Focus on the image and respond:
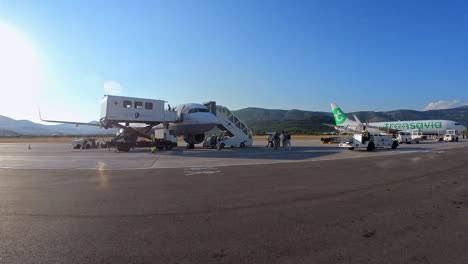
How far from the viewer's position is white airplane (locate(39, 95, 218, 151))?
28531 millimetres

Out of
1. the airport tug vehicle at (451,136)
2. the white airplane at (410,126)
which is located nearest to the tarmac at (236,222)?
the white airplane at (410,126)

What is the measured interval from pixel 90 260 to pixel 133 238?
94 cm

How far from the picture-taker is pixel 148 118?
30.6 meters

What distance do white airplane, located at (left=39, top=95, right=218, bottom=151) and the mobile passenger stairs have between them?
5.22ft

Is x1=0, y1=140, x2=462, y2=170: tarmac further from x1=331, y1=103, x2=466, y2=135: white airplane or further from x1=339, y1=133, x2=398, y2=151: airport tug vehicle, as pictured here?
x1=331, y1=103, x2=466, y2=135: white airplane

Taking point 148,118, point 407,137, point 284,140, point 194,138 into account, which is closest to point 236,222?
point 148,118

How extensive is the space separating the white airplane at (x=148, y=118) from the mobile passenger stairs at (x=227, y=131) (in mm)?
1592

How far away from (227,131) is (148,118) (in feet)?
32.7

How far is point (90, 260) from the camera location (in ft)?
14.3

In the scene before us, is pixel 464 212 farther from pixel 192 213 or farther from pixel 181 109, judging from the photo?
pixel 181 109

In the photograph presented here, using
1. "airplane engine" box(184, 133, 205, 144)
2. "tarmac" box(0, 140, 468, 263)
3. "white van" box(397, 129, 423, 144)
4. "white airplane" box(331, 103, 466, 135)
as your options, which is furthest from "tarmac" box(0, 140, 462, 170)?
"white airplane" box(331, 103, 466, 135)

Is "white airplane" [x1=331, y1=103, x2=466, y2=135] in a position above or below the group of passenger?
above

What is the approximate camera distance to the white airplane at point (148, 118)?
2853cm

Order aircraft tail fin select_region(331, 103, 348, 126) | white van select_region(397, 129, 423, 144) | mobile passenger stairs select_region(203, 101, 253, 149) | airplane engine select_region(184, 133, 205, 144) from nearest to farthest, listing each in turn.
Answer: airplane engine select_region(184, 133, 205, 144) < mobile passenger stairs select_region(203, 101, 253, 149) < white van select_region(397, 129, 423, 144) < aircraft tail fin select_region(331, 103, 348, 126)
